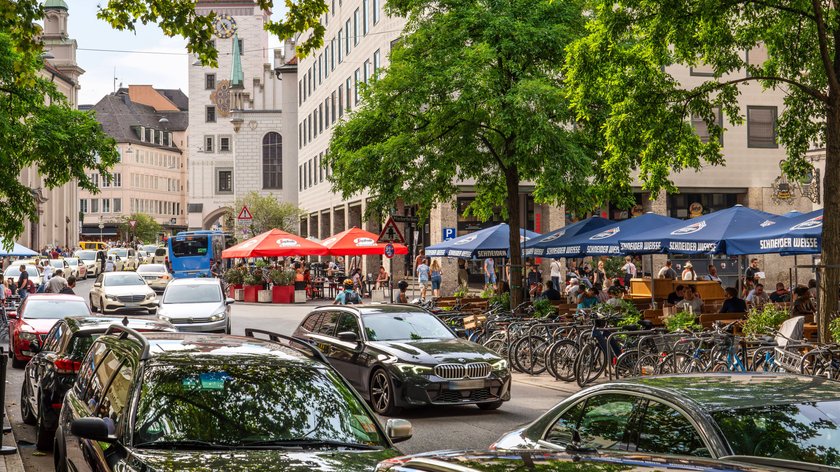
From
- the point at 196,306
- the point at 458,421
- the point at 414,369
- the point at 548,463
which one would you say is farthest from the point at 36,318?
the point at 548,463

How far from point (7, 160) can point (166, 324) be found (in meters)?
10.6

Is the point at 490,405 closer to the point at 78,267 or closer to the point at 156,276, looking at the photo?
the point at 156,276

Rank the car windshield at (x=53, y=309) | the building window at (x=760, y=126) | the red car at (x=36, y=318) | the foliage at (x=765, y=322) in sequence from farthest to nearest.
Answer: the building window at (x=760, y=126)
the car windshield at (x=53, y=309)
the red car at (x=36, y=318)
the foliage at (x=765, y=322)

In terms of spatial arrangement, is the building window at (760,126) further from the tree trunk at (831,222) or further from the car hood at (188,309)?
the tree trunk at (831,222)

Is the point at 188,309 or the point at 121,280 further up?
the point at 121,280

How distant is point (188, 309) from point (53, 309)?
552 centimetres

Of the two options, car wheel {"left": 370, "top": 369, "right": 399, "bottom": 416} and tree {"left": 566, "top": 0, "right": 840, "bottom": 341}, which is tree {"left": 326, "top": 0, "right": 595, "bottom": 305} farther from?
car wheel {"left": 370, "top": 369, "right": 399, "bottom": 416}

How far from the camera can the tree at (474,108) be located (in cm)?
2473

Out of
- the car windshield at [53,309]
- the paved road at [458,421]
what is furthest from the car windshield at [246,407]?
the car windshield at [53,309]

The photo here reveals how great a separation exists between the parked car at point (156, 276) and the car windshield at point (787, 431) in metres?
48.6

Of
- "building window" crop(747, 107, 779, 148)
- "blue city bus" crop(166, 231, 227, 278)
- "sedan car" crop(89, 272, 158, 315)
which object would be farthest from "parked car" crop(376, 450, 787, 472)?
"blue city bus" crop(166, 231, 227, 278)

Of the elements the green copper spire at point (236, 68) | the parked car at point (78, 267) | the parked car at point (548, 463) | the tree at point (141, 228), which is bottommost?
the parked car at point (548, 463)

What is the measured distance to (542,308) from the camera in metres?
24.2

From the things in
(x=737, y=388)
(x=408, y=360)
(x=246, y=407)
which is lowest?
(x=408, y=360)
